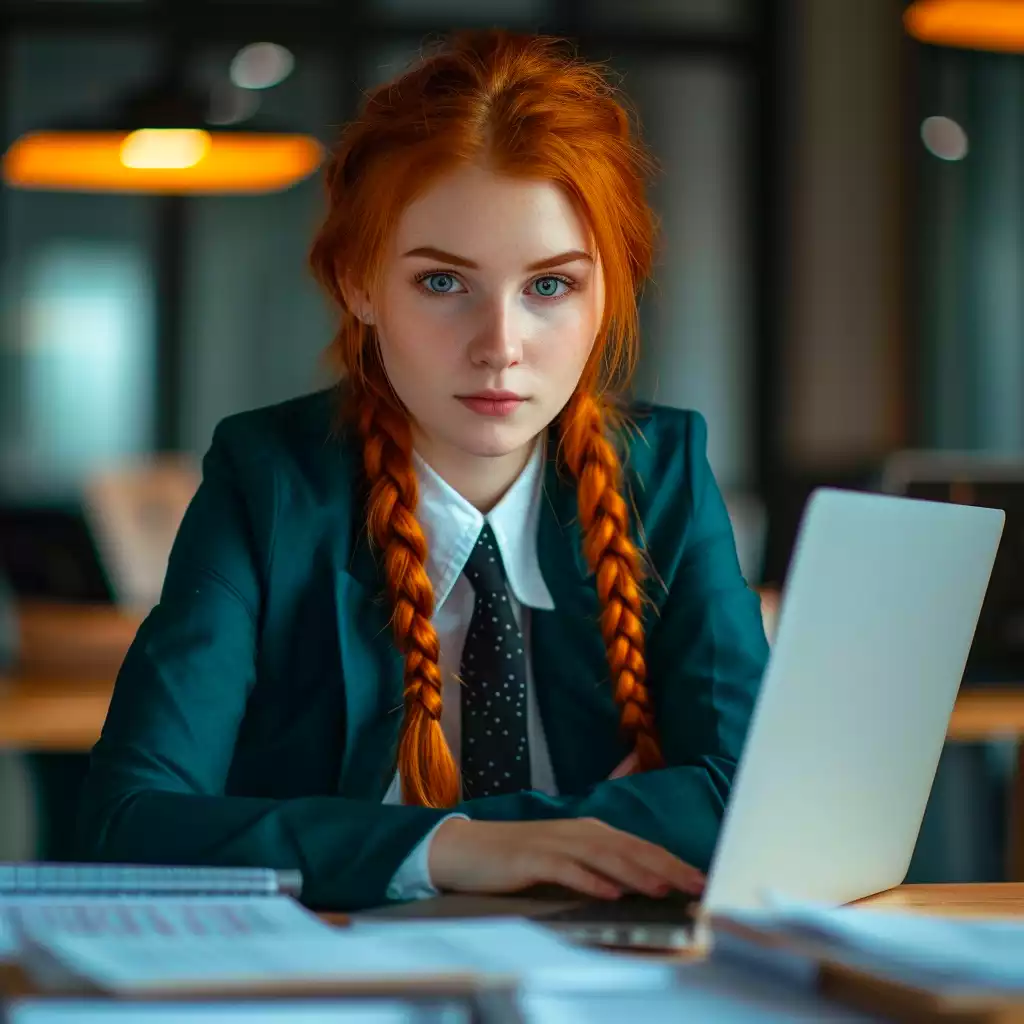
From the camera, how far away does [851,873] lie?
1.13m

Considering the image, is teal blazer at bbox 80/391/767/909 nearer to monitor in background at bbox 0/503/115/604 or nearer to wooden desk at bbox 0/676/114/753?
wooden desk at bbox 0/676/114/753

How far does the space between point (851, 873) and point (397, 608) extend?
0.44m

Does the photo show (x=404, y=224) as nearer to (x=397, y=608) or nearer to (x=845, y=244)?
(x=397, y=608)

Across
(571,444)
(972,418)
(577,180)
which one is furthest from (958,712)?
(972,418)

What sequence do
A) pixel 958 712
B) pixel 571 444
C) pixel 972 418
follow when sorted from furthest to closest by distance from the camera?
1. pixel 972 418
2. pixel 958 712
3. pixel 571 444

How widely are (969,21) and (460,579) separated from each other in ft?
7.64

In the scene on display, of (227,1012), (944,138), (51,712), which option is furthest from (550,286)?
(944,138)

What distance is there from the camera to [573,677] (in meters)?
1.44

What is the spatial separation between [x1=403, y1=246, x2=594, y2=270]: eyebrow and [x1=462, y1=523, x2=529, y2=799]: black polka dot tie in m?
0.26

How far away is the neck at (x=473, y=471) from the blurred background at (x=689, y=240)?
435 cm

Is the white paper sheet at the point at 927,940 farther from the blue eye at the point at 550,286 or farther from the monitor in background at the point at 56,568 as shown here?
the monitor in background at the point at 56,568

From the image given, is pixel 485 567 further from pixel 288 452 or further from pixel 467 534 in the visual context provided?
pixel 288 452

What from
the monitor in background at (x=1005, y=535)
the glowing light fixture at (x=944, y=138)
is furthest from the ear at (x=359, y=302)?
the glowing light fixture at (x=944, y=138)

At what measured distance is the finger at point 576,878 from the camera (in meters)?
1.10
